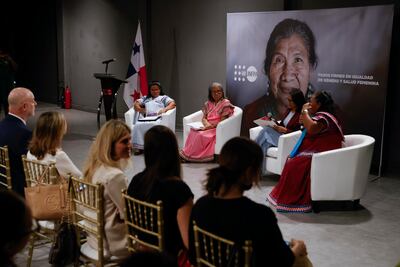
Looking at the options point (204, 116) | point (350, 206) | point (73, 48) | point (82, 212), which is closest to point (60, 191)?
point (82, 212)

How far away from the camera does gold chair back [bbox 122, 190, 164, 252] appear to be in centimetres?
254

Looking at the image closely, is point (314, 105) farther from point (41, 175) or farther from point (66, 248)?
point (66, 248)

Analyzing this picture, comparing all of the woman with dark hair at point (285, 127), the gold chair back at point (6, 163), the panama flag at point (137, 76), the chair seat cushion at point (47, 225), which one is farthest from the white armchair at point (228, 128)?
the chair seat cushion at point (47, 225)

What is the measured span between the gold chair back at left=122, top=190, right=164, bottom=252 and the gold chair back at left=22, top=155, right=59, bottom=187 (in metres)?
0.79

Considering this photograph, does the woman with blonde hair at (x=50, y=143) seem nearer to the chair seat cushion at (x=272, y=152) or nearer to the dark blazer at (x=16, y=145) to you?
the dark blazer at (x=16, y=145)

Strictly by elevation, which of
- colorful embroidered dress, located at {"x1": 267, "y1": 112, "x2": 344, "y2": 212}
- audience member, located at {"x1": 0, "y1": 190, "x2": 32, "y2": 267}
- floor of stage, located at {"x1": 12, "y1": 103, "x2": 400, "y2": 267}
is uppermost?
audience member, located at {"x1": 0, "y1": 190, "x2": 32, "y2": 267}

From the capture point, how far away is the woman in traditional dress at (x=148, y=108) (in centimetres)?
751

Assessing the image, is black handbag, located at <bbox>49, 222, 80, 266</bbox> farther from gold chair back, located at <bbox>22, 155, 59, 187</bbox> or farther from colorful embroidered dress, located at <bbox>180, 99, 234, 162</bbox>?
colorful embroidered dress, located at <bbox>180, 99, 234, 162</bbox>

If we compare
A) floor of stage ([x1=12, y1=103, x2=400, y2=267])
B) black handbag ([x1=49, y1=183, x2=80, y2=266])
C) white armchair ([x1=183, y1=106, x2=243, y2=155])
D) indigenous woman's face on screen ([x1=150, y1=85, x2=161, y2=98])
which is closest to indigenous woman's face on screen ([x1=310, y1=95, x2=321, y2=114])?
floor of stage ([x1=12, y1=103, x2=400, y2=267])

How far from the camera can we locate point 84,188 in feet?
9.65

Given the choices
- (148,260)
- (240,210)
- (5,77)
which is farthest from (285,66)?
(148,260)

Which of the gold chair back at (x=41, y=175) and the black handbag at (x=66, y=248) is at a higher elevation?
the gold chair back at (x=41, y=175)

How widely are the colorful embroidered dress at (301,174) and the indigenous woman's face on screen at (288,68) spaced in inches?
75.2

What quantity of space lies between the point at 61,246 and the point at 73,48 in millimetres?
9818
